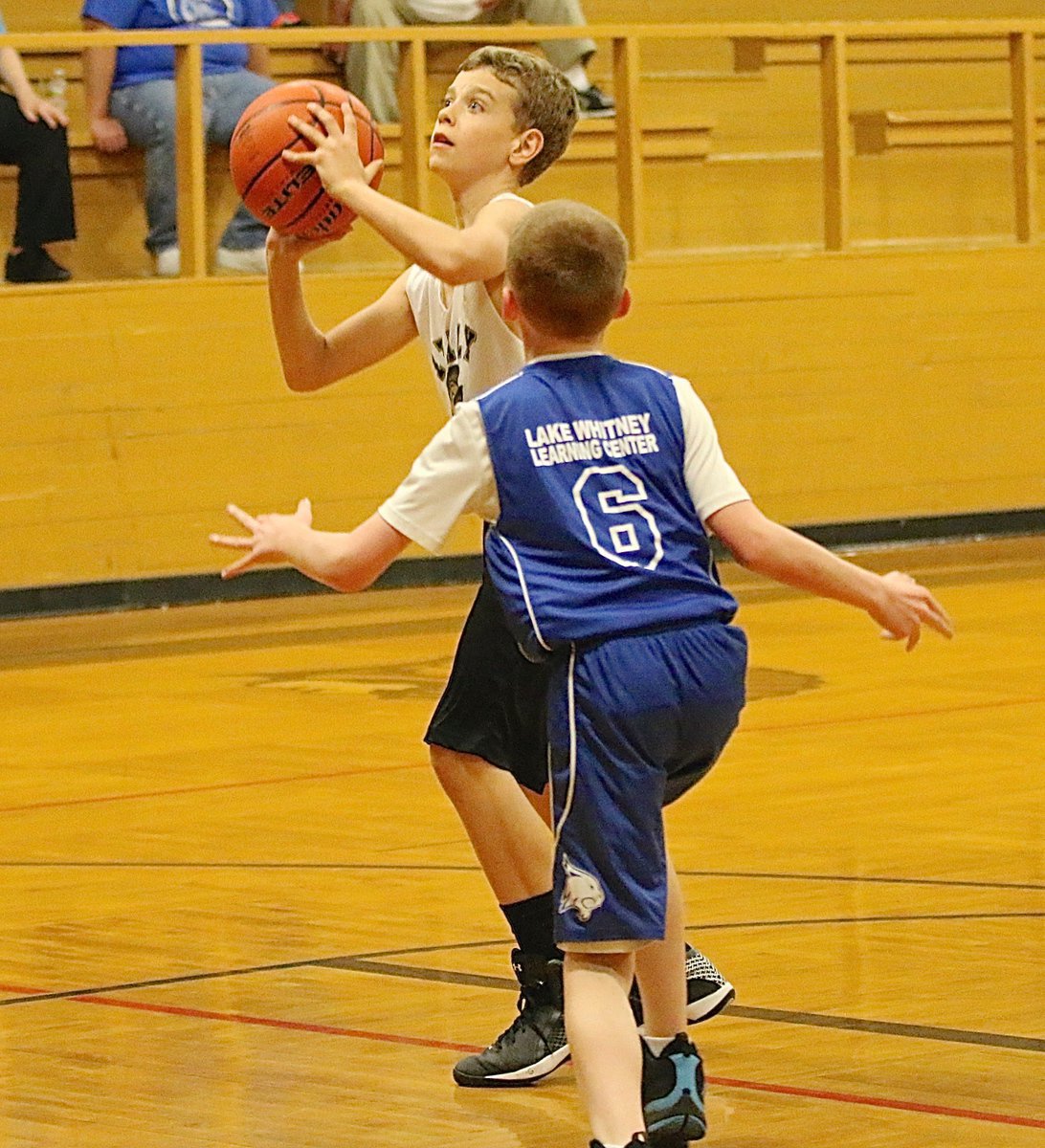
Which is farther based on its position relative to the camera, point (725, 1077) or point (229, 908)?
point (229, 908)

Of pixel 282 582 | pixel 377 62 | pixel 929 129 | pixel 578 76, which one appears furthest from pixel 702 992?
pixel 929 129

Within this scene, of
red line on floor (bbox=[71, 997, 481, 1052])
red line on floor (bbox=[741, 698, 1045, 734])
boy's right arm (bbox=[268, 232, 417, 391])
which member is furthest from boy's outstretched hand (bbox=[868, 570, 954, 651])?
red line on floor (bbox=[741, 698, 1045, 734])

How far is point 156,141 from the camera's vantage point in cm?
1144

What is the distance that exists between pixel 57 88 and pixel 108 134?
37cm

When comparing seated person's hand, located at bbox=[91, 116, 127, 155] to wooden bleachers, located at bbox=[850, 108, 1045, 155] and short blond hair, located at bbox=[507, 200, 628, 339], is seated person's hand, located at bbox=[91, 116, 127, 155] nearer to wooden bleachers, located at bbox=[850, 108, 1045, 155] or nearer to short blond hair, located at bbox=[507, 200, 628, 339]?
wooden bleachers, located at bbox=[850, 108, 1045, 155]

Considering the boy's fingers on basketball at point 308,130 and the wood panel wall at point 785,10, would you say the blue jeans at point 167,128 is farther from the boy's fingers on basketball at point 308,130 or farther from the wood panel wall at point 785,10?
the boy's fingers on basketball at point 308,130

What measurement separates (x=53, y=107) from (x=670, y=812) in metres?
5.70

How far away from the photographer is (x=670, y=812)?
259 inches

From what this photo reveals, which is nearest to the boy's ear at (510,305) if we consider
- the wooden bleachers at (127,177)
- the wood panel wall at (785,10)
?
the wooden bleachers at (127,177)

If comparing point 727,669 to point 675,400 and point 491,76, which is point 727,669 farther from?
point 491,76

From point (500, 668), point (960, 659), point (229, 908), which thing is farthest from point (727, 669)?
point (960, 659)

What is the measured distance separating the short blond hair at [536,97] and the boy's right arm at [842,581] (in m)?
1.16

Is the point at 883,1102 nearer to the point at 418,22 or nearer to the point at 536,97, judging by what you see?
the point at 536,97

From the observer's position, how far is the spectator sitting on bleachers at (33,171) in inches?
433
